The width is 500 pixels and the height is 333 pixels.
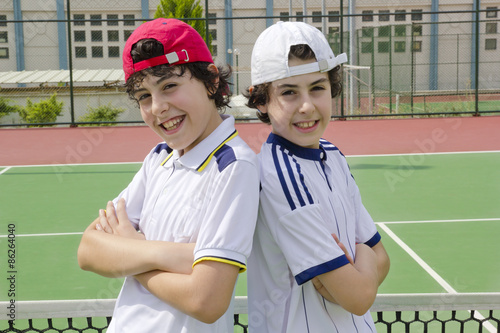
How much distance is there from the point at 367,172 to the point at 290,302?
6728 mm

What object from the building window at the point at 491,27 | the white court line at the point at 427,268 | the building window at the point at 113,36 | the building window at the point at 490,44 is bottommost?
the white court line at the point at 427,268

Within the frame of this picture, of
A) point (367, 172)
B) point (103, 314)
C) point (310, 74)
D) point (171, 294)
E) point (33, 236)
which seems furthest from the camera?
point (367, 172)

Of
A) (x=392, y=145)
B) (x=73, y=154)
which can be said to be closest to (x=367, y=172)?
(x=392, y=145)

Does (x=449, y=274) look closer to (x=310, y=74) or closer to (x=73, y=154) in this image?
(x=310, y=74)

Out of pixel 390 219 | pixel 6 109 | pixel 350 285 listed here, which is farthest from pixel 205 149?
pixel 6 109

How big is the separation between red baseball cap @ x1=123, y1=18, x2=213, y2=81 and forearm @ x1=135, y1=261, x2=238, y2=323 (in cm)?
48

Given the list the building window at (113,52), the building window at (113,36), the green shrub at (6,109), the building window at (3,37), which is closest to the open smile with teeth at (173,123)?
the green shrub at (6,109)

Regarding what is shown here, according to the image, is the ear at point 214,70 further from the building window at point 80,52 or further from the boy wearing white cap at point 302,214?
the building window at point 80,52

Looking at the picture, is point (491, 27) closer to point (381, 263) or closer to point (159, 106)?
point (381, 263)

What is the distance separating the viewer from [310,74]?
158cm

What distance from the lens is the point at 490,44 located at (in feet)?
90.8

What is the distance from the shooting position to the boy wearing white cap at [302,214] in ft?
4.85

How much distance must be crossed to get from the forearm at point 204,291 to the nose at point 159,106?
14.5 inches

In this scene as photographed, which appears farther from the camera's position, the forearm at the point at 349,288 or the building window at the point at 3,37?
the building window at the point at 3,37
